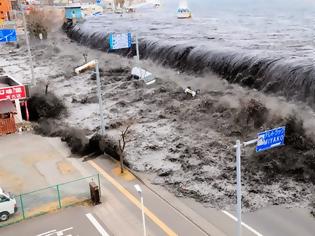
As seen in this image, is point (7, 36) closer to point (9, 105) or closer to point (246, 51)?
point (9, 105)

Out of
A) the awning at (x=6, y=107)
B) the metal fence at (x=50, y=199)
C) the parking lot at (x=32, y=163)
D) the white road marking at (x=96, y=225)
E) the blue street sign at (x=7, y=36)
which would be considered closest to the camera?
the white road marking at (x=96, y=225)

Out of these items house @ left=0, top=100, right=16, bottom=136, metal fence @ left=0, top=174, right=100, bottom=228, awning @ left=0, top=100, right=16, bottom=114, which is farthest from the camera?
house @ left=0, top=100, right=16, bottom=136

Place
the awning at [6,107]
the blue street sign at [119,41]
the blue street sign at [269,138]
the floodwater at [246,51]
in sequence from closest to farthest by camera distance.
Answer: the blue street sign at [269,138] < the awning at [6,107] < the blue street sign at [119,41] < the floodwater at [246,51]

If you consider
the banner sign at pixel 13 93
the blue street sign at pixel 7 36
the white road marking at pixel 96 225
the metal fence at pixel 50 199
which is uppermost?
the blue street sign at pixel 7 36

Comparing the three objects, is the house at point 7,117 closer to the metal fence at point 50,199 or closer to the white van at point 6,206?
the metal fence at point 50,199

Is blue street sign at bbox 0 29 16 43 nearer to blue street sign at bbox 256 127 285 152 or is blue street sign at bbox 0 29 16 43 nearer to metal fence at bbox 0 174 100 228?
metal fence at bbox 0 174 100 228

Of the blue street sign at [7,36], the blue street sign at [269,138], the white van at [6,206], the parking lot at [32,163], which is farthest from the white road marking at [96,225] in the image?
the blue street sign at [7,36]

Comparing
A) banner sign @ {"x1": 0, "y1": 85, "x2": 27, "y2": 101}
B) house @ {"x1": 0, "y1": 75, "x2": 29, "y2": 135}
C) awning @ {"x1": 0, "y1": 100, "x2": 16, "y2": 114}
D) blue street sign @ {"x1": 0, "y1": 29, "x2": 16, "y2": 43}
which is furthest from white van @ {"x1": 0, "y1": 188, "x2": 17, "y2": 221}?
blue street sign @ {"x1": 0, "y1": 29, "x2": 16, "y2": 43}
